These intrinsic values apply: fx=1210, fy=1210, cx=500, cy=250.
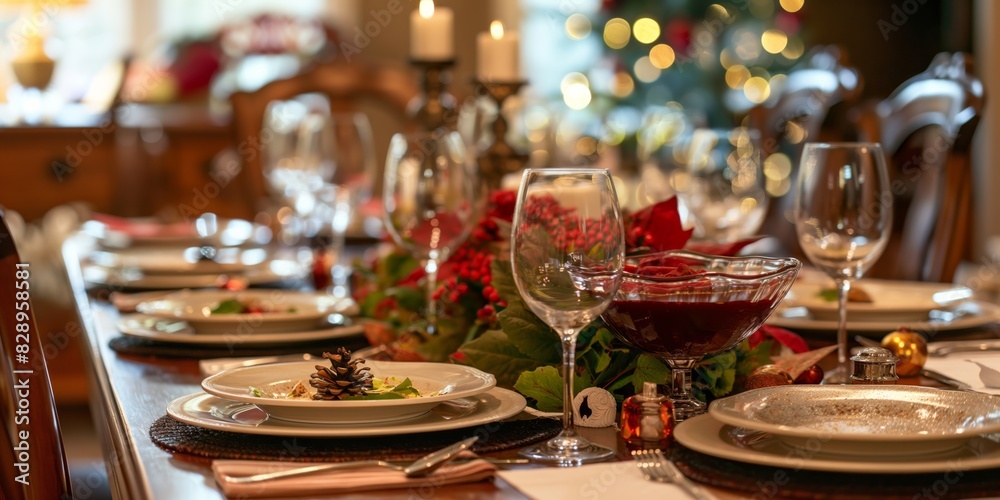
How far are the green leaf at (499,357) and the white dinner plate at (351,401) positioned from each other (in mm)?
51

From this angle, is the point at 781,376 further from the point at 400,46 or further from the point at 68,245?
the point at 400,46

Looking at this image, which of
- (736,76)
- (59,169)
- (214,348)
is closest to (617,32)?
(736,76)

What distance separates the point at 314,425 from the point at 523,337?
198mm

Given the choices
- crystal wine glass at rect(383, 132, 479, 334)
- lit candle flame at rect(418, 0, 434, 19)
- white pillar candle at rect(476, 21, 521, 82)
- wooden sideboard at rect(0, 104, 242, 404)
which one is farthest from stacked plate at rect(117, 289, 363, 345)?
wooden sideboard at rect(0, 104, 242, 404)

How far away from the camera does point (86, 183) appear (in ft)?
12.3

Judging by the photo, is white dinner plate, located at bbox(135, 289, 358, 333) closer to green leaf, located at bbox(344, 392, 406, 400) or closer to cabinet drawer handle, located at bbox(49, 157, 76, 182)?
green leaf, located at bbox(344, 392, 406, 400)

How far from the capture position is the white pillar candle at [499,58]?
1713 millimetres

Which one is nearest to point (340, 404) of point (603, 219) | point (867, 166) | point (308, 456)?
point (308, 456)

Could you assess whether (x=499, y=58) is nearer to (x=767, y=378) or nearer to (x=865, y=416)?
(x=767, y=378)

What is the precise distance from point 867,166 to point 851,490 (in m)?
0.49

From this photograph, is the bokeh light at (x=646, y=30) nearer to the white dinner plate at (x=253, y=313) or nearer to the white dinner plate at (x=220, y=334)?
the white dinner plate at (x=253, y=313)

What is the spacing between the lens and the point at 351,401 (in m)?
0.77

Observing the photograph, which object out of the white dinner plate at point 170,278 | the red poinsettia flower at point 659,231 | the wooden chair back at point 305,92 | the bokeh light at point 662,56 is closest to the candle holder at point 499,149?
the white dinner plate at point 170,278

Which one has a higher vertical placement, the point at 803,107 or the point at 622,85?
the point at 622,85
